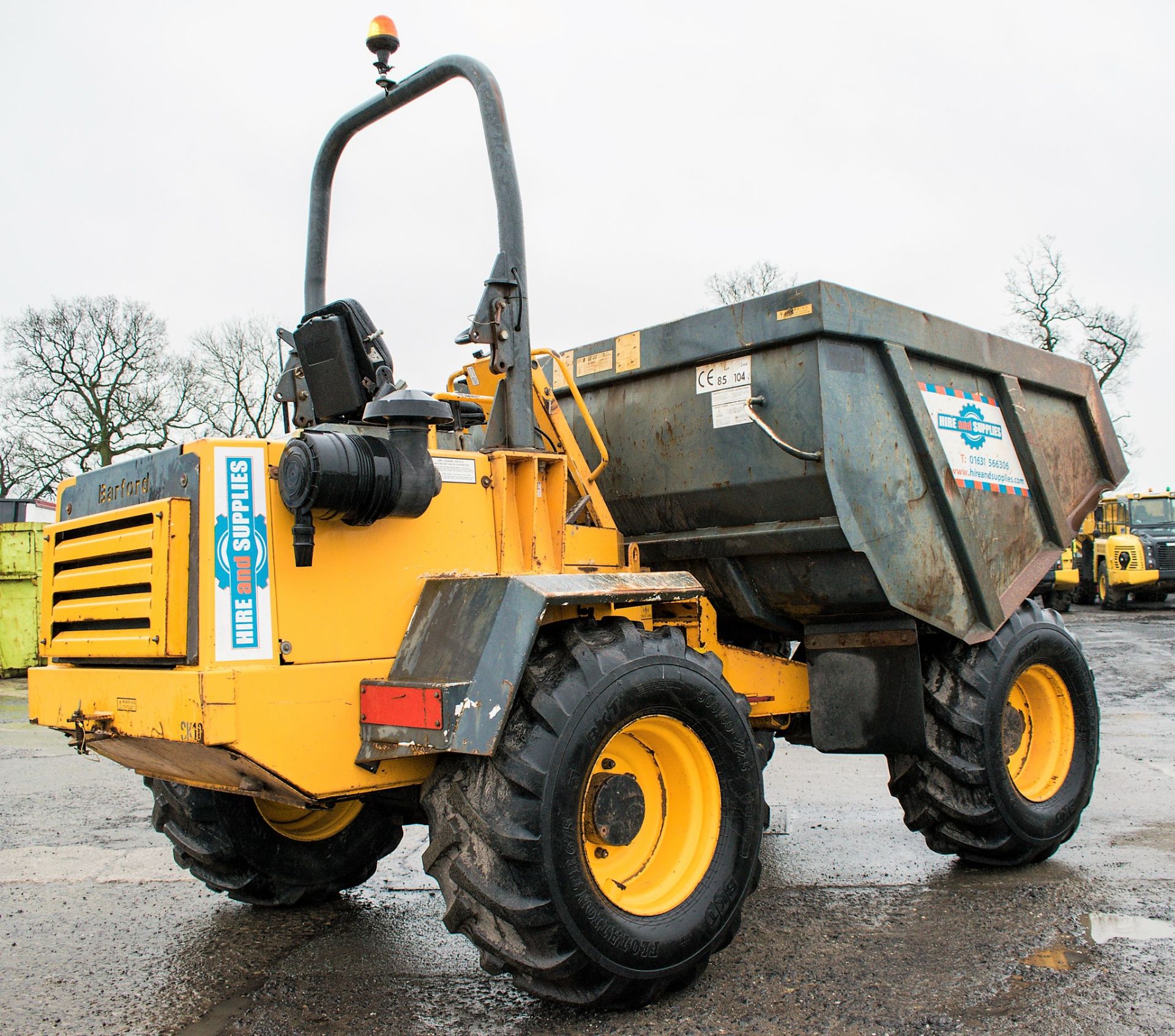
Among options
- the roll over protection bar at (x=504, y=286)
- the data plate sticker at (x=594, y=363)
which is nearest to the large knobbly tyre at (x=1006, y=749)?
the data plate sticker at (x=594, y=363)

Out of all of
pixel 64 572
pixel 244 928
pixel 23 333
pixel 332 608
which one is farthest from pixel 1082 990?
pixel 23 333

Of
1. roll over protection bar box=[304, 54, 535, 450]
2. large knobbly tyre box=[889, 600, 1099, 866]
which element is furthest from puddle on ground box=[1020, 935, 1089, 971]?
roll over protection bar box=[304, 54, 535, 450]

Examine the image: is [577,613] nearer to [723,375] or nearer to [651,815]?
[651,815]

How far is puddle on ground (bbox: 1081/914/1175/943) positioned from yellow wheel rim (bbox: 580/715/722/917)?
1.57 meters

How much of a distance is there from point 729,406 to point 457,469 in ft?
4.27

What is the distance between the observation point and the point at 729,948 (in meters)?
4.16

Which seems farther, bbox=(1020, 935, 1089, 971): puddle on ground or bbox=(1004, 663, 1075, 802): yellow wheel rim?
bbox=(1004, 663, 1075, 802): yellow wheel rim

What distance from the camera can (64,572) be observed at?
404cm

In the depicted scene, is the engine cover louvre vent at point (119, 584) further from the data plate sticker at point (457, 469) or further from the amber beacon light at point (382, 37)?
the amber beacon light at point (382, 37)

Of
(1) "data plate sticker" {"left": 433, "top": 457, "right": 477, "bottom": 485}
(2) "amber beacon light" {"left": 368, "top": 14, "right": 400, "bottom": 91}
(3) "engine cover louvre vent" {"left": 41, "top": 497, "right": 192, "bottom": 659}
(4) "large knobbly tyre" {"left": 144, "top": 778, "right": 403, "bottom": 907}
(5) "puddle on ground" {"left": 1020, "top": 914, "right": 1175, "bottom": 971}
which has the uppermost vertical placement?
(2) "amber beacon light" {"left": 368, "top": 14, "right": 400, "bottom": 91}

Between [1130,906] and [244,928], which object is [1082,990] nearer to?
[1130,906]

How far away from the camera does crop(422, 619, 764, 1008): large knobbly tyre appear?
3350 millimetres

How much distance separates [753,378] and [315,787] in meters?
2.35

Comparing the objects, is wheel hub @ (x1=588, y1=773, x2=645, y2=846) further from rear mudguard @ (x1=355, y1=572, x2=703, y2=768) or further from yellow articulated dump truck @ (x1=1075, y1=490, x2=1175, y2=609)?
yellow articulated dump truck @ (x1=1075, y1=490, x2=1175, y2=609)
